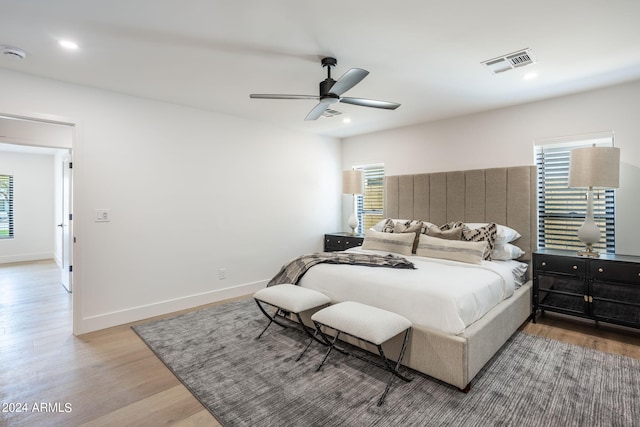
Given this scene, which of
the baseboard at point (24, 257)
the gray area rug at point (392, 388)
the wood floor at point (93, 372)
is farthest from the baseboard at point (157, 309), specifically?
the baseboard at point (24, 257)

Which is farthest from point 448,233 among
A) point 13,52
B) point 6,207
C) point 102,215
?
point 6,207

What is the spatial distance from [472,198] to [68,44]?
4.46m

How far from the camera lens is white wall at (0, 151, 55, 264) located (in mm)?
7055

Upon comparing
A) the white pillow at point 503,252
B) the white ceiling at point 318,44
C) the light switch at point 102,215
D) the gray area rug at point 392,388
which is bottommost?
the gray area rug at point 392,388

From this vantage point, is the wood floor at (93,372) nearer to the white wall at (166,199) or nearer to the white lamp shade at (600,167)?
the white wall at (166,199)

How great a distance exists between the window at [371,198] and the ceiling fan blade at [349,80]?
2.87 meters

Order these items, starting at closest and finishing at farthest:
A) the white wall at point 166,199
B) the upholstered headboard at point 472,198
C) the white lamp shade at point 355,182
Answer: the white wall at point 166,199
the upholstered headboard at point 472,198
the white lamp shade at point 355,182

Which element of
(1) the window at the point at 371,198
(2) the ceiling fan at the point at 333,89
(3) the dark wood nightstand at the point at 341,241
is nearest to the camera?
(2) the ceiling fan at the point at 333,89

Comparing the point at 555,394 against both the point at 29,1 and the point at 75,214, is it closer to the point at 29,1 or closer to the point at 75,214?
the point at 29,1

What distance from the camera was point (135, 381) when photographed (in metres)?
2.34

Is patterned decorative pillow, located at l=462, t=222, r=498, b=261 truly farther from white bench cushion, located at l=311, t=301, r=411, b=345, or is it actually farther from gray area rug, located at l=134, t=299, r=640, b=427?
white bench cushion, located at l=311, t=301, r=411, b=345

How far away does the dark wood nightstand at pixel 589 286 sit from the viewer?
9.34 feet

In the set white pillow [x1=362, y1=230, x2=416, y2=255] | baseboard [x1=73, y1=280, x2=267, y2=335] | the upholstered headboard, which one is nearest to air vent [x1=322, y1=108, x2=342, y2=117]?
the upholstered headboard

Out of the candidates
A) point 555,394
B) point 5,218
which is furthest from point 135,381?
point 5,218
